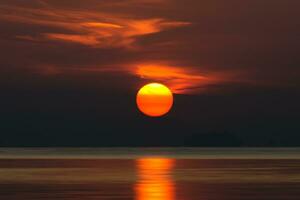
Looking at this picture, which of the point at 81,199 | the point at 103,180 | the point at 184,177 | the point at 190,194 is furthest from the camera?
the point at 184,177

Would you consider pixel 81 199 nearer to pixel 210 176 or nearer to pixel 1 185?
pixel 1 185

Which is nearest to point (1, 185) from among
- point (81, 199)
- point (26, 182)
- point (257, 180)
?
point (26, 182)

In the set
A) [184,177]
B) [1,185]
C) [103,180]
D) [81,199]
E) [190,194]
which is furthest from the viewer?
[184,177]

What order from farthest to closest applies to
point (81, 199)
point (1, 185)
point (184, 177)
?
point (184, 177) → point (1, 185) → point (81, 199)

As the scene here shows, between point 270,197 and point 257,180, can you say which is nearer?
point 270,197

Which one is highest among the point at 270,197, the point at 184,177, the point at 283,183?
the point at 184,177

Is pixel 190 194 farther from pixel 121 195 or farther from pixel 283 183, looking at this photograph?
pixel 283 183

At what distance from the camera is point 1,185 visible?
41.1 metres

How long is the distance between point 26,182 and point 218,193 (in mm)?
10980

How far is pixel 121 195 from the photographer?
3544 cm

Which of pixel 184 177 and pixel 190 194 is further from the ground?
pixel 184 177

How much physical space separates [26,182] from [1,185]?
264 centimetres

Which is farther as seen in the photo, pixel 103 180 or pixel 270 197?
pixel 103 180

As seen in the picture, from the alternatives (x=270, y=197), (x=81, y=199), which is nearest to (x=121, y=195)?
(x=81, y=199)
